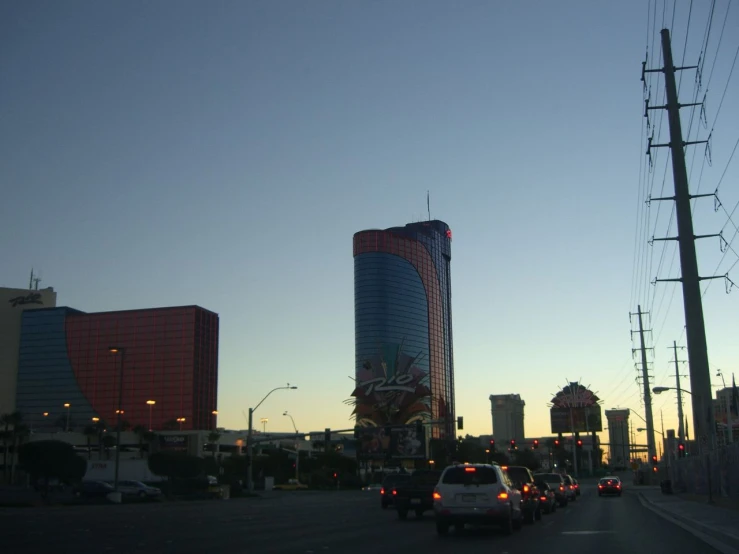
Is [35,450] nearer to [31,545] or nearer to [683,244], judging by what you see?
[31,545]

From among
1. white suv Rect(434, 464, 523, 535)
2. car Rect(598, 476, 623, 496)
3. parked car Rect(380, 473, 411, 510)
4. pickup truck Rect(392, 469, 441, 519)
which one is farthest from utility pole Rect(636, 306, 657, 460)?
white suv Rect(434, 464, 523, 535)

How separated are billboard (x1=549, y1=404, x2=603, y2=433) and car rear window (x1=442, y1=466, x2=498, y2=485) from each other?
145m

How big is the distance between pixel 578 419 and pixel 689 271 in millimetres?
128212

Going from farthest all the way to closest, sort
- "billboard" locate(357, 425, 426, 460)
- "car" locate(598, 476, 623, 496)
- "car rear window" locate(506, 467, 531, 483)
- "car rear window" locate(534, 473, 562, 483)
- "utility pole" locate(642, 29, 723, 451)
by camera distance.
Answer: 1. "billboard" locate(357, 425, 426, 460)
2. "car" locate(598, 476, 623, 496)
3. "car rear window" locate(534, 473, 562, 483)
4. "utility pole" locate(642, 29, 723, 451)
5. "car rear window" locate(506, 467, 531, 483)

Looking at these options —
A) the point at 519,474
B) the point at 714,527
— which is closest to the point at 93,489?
the point at 519,474

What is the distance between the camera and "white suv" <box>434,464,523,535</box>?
68.6 ft

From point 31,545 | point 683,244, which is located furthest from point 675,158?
point 31,545

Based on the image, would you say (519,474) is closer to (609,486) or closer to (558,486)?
(558,486)

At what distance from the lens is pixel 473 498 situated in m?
21.0


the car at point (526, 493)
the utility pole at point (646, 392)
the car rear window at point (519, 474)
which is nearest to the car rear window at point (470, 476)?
the car at point (526, 493)

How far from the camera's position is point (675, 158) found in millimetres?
40219

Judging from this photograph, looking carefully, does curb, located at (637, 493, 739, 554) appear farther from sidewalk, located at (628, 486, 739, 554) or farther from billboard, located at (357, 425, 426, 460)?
billboard, located at (357, 425, 426, 460)

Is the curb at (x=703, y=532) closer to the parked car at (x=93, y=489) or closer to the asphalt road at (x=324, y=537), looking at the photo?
the asphalt road at (x=324, y=537)

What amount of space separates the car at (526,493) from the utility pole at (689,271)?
14.4 m
